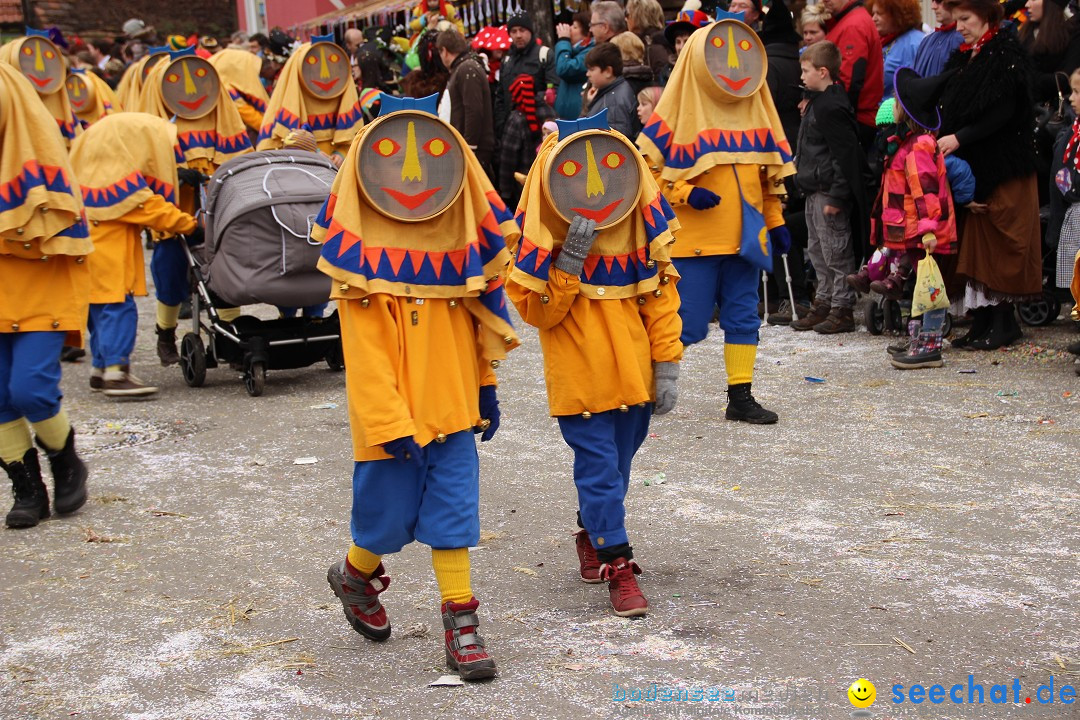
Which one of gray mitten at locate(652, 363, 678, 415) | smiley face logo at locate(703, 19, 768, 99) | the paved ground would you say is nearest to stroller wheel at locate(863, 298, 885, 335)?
the paved ground

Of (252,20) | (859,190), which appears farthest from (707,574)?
(252,20)

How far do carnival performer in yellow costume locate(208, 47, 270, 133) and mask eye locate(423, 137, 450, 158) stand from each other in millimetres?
8533

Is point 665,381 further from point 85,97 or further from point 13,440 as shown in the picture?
point 85,97

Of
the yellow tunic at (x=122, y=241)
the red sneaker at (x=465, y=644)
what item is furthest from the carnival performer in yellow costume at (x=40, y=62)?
the red sneaker at (x=465, y=644)

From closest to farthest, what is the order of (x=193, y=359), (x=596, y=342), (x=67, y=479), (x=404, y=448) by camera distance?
1. (x=404, y=448)
2. (x=596, y=342)
3. (x=67, y=479)
4. (x=193, y=359)

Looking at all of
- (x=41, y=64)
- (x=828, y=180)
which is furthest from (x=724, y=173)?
(x=41, y=64)

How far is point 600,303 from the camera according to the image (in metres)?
4.86

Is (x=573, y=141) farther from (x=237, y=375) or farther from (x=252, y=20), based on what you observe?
(x=252, y=20)

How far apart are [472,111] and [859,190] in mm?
4417

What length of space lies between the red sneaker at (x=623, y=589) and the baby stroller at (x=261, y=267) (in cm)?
418

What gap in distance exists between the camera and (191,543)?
5.78 metres

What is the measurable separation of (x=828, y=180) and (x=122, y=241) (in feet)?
17.2

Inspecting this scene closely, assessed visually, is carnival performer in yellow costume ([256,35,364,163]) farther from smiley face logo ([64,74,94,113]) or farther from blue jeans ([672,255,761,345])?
blue jeans ([672,255,761,345])

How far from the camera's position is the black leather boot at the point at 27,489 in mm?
6105
